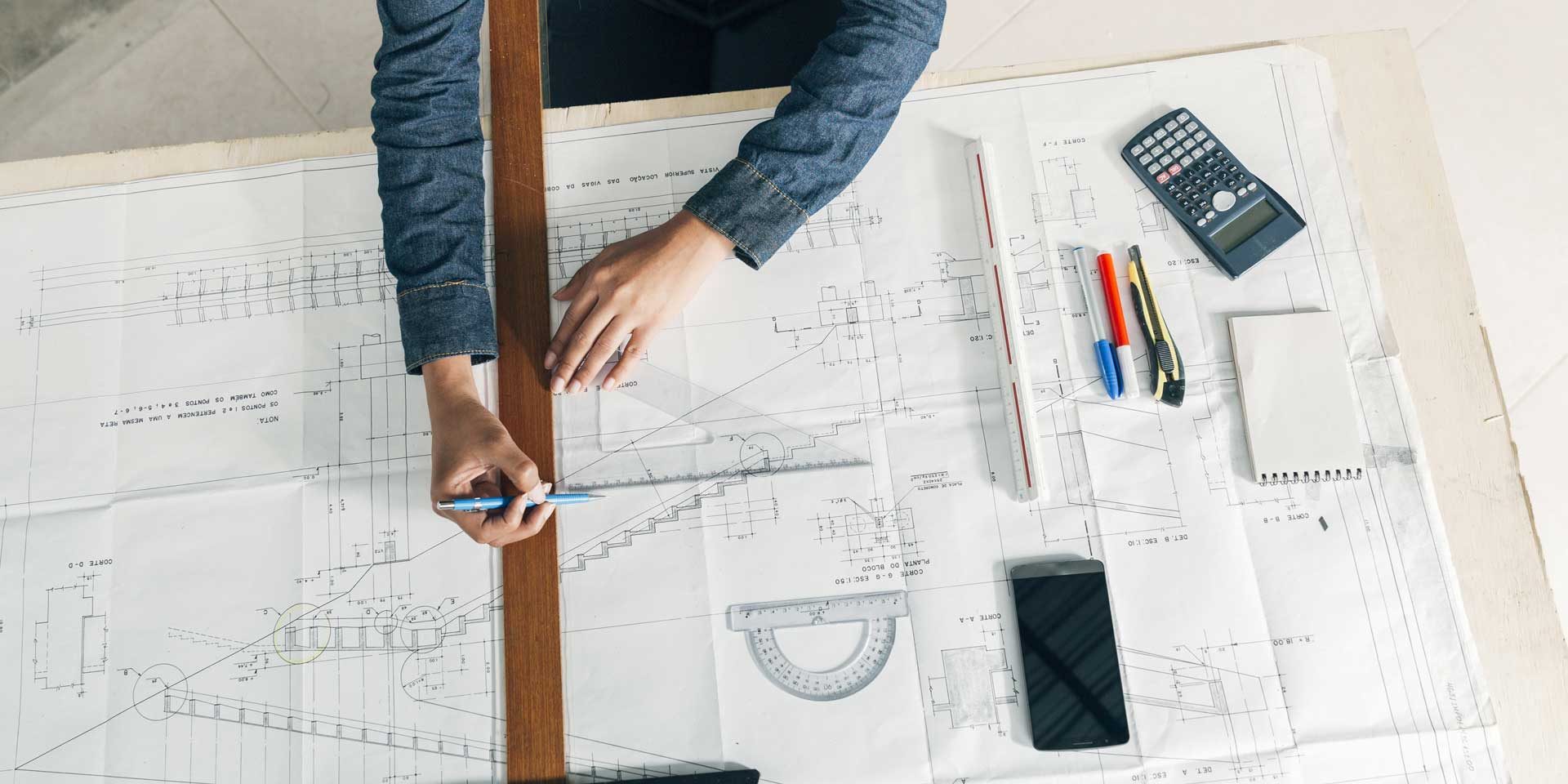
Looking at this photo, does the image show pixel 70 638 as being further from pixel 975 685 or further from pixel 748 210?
pixel 975 685

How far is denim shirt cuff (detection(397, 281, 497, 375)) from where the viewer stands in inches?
36.7

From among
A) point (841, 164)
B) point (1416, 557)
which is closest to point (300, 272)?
point (841, 164)

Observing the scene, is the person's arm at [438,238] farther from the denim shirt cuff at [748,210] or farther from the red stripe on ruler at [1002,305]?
the red stripe on ruler at [1002,305]

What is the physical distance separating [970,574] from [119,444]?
3.50 ft

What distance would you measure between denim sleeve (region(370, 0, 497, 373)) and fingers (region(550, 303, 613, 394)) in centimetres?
8

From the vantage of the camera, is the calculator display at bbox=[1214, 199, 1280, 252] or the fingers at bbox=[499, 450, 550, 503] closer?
the fingers at bbox=[499, 450, 550, 503]

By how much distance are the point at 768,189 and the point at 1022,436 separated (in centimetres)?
42

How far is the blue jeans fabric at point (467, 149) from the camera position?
3.00 feet

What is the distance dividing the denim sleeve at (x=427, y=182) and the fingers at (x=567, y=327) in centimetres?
A: 7

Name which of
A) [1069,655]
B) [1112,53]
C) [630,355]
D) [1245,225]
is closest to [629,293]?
[630,355]

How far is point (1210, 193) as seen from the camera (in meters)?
1.01

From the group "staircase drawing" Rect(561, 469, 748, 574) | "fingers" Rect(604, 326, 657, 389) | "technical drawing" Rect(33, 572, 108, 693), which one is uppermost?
"fingers" Rect(604, 326, 657, 389)

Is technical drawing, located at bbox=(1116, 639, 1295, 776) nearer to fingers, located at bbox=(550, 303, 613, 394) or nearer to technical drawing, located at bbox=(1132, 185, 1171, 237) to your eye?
technical drawing, located at bbox=(1132, 185, 1171, 237)

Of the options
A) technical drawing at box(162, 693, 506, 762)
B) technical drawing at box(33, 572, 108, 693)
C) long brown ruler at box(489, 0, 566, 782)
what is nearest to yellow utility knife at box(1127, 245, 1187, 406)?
long brown ruler at box(489, 0, 566, 782)
